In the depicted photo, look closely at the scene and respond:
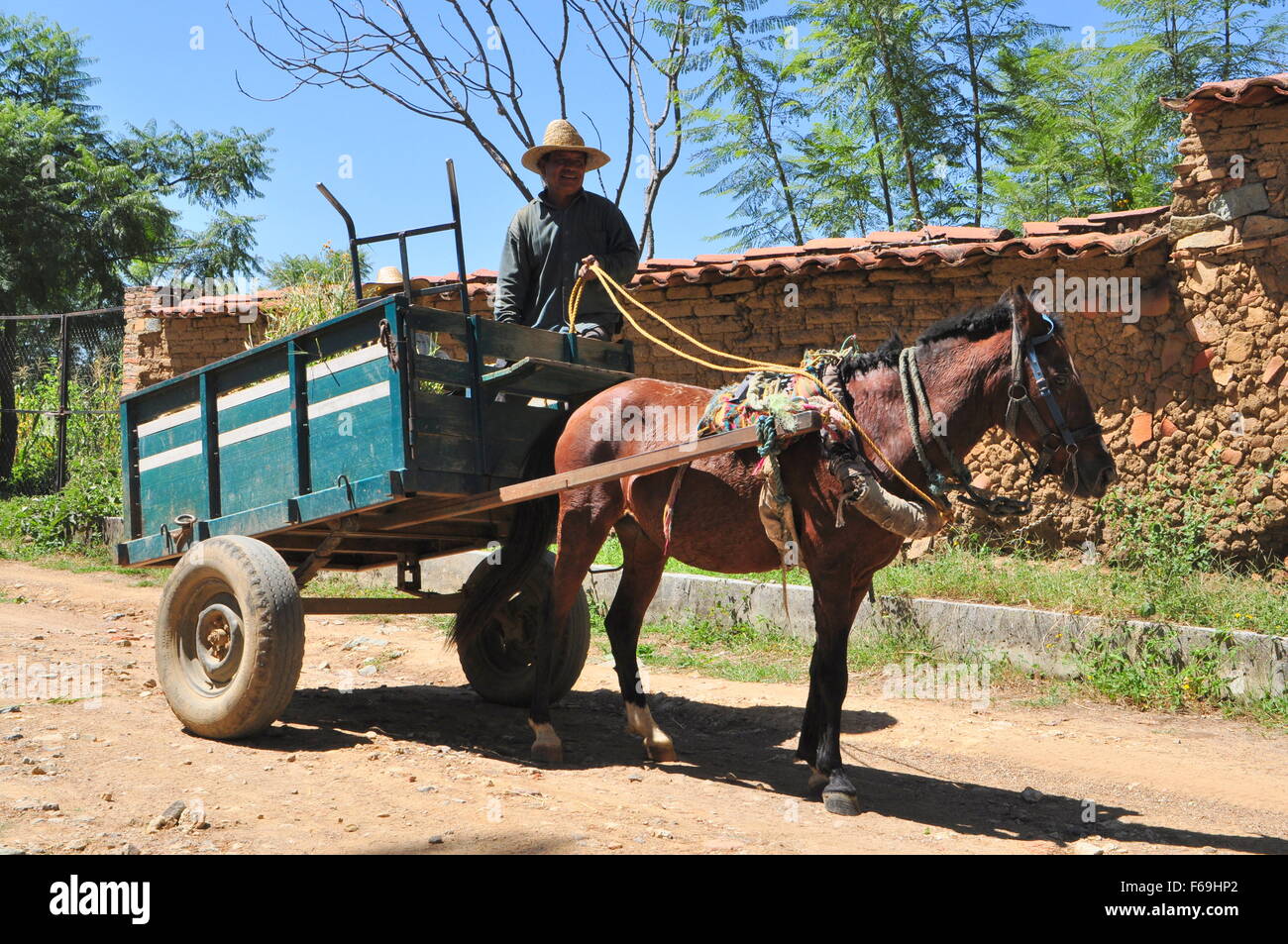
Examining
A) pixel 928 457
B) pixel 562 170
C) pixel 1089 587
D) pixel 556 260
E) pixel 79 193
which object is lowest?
pixel 1089 587

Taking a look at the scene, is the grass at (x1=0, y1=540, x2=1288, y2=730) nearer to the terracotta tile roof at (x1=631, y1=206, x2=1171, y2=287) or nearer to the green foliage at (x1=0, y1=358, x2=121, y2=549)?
the terracotta tile roof at (x1=631, y1=206, x2=1171, y2=287)

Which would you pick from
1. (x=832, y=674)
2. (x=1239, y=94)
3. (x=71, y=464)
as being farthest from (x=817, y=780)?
(x=71, y=464)

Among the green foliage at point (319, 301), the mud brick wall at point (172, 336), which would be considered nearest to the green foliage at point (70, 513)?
the mud brick wall at point (172, 336)

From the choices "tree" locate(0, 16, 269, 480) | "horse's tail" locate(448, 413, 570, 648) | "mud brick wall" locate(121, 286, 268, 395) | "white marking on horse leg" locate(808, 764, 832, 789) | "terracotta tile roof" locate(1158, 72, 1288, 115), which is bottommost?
"white marking on horse leg" locate(808, 764, 832, 789)

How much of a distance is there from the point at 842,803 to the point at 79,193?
18693 millimetres

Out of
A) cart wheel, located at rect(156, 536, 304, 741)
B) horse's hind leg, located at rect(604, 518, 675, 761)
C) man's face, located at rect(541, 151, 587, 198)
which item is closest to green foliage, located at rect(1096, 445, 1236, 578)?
horse's hind leg, located at rect(604, 518, 675, 761)

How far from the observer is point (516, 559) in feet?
17.9

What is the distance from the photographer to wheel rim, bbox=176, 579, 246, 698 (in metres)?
4.94

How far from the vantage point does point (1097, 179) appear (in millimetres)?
12969

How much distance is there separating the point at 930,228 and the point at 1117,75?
5.84 metres

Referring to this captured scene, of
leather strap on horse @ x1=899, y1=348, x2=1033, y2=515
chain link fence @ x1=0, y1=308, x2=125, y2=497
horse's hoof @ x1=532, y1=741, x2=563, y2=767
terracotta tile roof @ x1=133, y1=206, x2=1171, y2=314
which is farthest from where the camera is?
chain link fence @ x1=0, y1=308, x2=125, y2=497

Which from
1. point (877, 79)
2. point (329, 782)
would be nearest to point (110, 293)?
point (877, 79)

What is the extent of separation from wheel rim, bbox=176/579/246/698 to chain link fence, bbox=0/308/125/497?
26.3 ft

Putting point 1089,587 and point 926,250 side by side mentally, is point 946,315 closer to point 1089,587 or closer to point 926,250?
point 926,250
